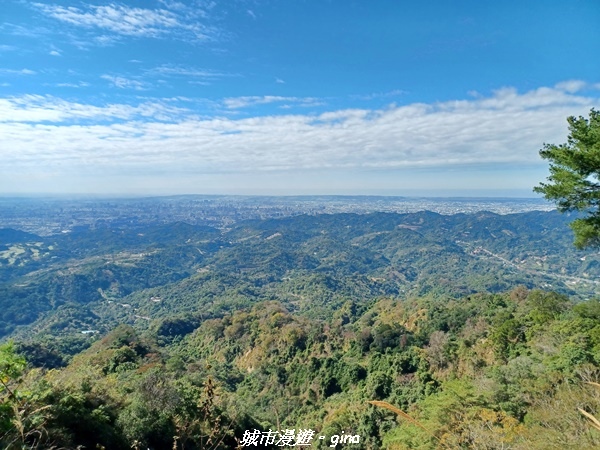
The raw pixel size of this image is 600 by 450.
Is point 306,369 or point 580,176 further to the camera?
point 306,369

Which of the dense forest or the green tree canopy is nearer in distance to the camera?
the dense forest

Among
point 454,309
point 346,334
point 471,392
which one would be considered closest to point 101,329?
point 346,334

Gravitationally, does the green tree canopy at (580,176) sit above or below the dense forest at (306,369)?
above

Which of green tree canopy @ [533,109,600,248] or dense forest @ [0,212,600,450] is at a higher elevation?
green tree canopy @ [533,109,600,248]

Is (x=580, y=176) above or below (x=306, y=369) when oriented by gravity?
above

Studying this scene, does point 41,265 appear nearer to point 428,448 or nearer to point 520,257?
point 428,448

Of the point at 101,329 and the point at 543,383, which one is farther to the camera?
the point at 101,329

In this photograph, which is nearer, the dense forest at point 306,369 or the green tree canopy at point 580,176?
the dense forest at point 306,369

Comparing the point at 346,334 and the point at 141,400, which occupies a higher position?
the point at 141,400
